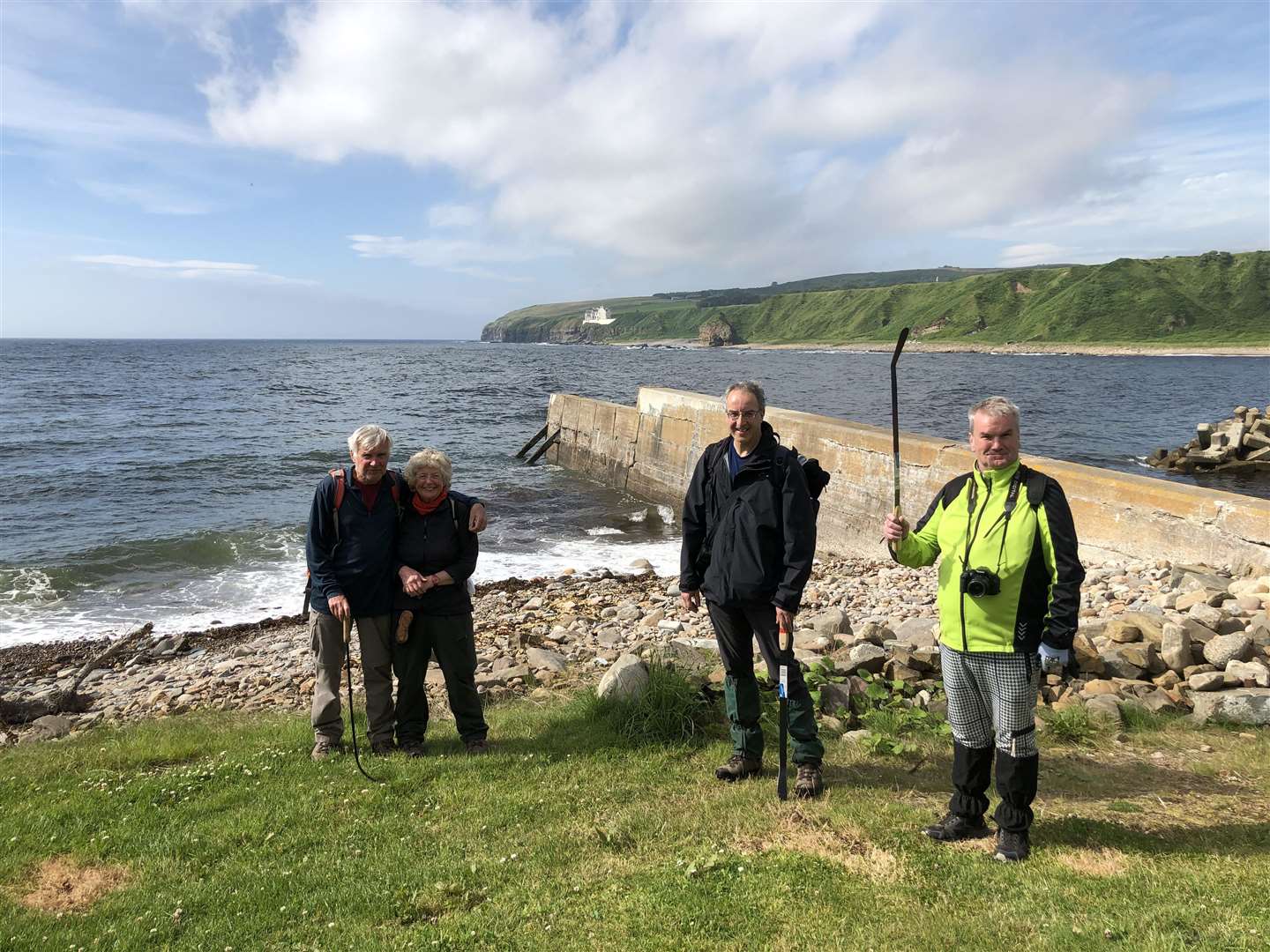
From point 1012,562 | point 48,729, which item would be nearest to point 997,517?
point 1012,562

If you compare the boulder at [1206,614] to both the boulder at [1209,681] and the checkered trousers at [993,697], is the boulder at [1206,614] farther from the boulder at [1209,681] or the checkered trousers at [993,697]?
the checkered trousers at [993,697]

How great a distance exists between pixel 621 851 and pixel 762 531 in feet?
5.94

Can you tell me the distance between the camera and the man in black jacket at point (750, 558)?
4180 millimetres

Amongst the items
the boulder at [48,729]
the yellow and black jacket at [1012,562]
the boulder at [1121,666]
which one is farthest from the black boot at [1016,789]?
the boulder at [48,729]

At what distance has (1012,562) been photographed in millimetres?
3432

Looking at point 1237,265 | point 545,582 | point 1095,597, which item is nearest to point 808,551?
point 1095,597

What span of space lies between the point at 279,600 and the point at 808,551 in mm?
11047

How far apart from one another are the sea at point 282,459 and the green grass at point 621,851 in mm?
7964

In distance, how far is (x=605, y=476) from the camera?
77.9 ft

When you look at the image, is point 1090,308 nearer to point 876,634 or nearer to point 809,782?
point 876,634

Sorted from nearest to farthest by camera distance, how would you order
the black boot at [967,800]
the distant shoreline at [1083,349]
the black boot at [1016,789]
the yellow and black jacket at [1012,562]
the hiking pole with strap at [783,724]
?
the yellow and black jacket at [1012,562] < the black boot at [1016,789] < the black boot at [967,800] < the hiking pole with strap at [783,724] < the distant shoreline at [1083,349]

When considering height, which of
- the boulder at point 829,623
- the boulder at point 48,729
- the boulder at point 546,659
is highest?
the boulder at point 829,623

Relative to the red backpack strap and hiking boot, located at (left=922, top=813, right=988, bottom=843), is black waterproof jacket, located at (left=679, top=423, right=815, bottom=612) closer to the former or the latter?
hiking boot, located at (left=922, top=813, right=988, bottom=843)

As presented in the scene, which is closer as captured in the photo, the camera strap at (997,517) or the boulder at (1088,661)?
the camera strap at (997,517)
